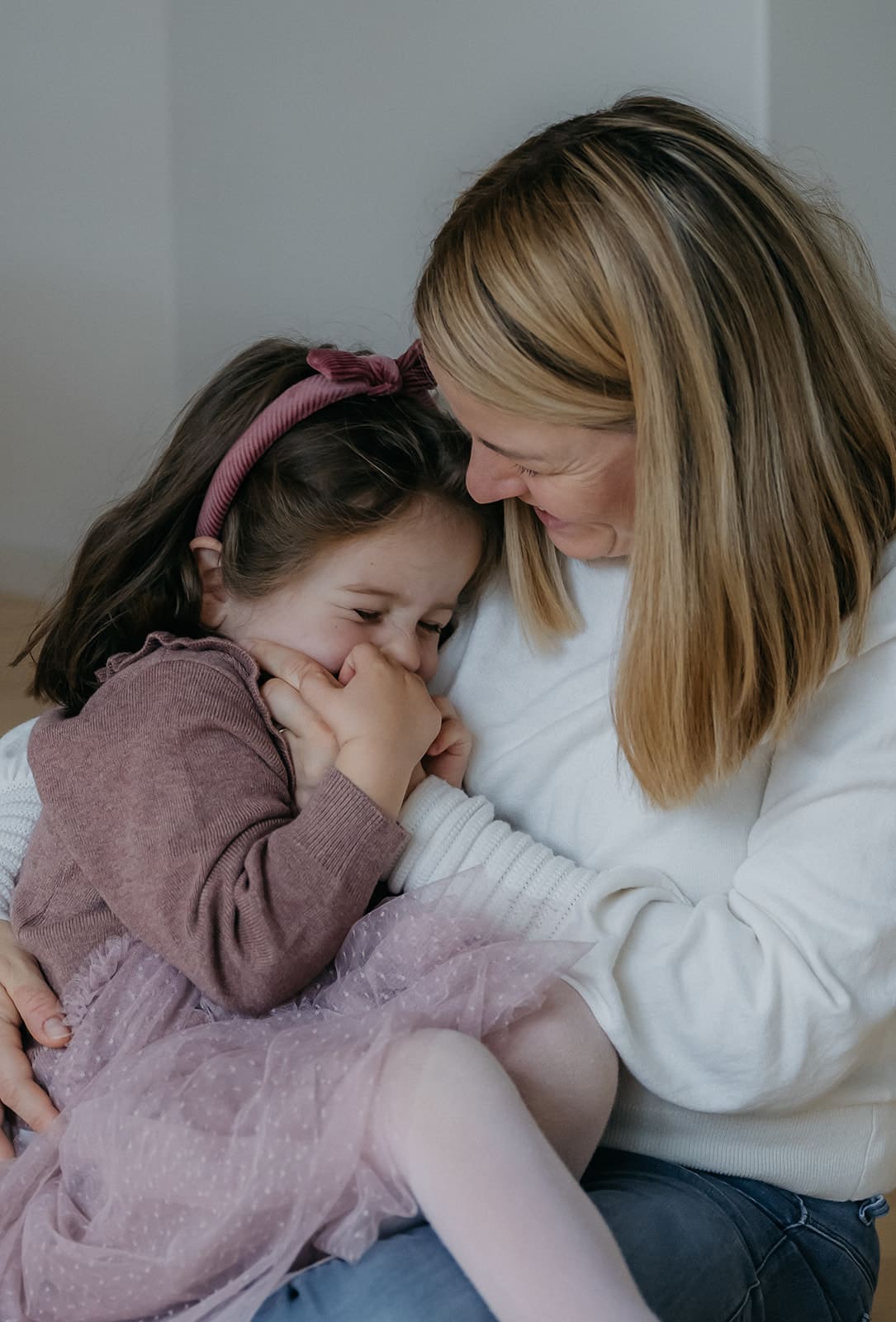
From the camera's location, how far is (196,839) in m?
1.13

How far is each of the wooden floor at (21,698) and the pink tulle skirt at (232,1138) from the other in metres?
0.74

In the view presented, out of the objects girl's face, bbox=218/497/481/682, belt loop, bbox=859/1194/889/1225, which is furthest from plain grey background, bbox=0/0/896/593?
belt loop, bbox=859/1194/889/1225

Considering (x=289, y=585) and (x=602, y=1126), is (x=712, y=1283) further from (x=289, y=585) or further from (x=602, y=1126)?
(x=289, y=585)

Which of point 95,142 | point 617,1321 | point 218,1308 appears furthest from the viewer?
point 95,142

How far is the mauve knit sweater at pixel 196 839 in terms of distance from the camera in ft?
3.63

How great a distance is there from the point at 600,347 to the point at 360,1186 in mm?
612

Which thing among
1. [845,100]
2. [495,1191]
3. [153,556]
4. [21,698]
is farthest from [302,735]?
[845,100]

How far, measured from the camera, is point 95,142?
9.18 feet

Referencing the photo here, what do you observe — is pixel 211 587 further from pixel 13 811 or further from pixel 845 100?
pixel 845 100

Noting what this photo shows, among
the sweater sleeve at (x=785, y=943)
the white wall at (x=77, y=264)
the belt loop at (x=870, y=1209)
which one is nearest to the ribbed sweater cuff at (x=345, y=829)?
the sweater sleeve at (x=785, y=943)

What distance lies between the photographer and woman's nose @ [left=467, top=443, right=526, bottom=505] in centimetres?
120

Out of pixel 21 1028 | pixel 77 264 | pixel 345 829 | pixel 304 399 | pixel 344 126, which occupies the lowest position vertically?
pixel 21 1028

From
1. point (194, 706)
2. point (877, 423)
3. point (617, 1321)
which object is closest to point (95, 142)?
point (194, 706)

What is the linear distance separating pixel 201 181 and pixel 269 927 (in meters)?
2.14
